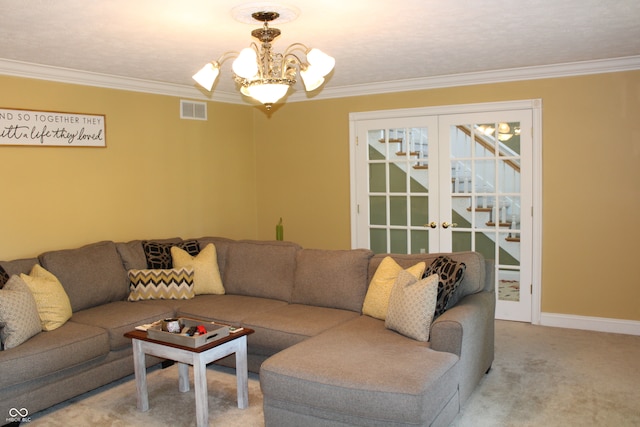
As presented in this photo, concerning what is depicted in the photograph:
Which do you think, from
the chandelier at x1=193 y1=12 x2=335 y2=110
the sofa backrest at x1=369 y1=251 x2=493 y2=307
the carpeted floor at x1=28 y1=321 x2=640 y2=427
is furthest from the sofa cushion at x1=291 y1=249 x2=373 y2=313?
the chandelier at x1=193 y1=12 x2=335 y2=110

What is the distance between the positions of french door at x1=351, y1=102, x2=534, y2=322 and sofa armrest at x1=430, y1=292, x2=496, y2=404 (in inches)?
58.1

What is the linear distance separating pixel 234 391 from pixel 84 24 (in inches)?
96.4

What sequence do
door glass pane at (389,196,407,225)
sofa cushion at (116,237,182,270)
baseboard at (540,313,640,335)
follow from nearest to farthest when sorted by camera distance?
sofa cushion at (116,237,182,270) → baseboard at (540,313,640,335) → door glass pane at (389,196,407,225)

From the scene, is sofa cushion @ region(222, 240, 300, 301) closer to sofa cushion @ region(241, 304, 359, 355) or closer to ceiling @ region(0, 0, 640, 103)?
sofa cushion @ region(241, 304, 359, 355)

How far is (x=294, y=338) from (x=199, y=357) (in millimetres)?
738

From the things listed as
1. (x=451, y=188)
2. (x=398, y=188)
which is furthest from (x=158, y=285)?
(x=451, y=188)

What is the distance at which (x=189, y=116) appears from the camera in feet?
18.8

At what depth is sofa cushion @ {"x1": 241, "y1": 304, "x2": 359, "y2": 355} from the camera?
371 cm

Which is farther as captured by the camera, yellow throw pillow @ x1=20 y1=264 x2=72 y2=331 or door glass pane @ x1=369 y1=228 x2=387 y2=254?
door glass pane @ x1=369 y1=228 x2=387 y2=254

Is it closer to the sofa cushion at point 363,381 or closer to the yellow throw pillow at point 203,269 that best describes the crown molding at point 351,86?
the yellow throw pillow at point 203,269

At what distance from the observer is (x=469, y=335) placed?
Result: 10.9 ft

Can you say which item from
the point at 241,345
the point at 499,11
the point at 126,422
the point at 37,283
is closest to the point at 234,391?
the point at 241,345

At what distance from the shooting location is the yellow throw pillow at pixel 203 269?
4.67 m

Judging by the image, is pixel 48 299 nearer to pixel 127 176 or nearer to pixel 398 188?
pixel 127 176
